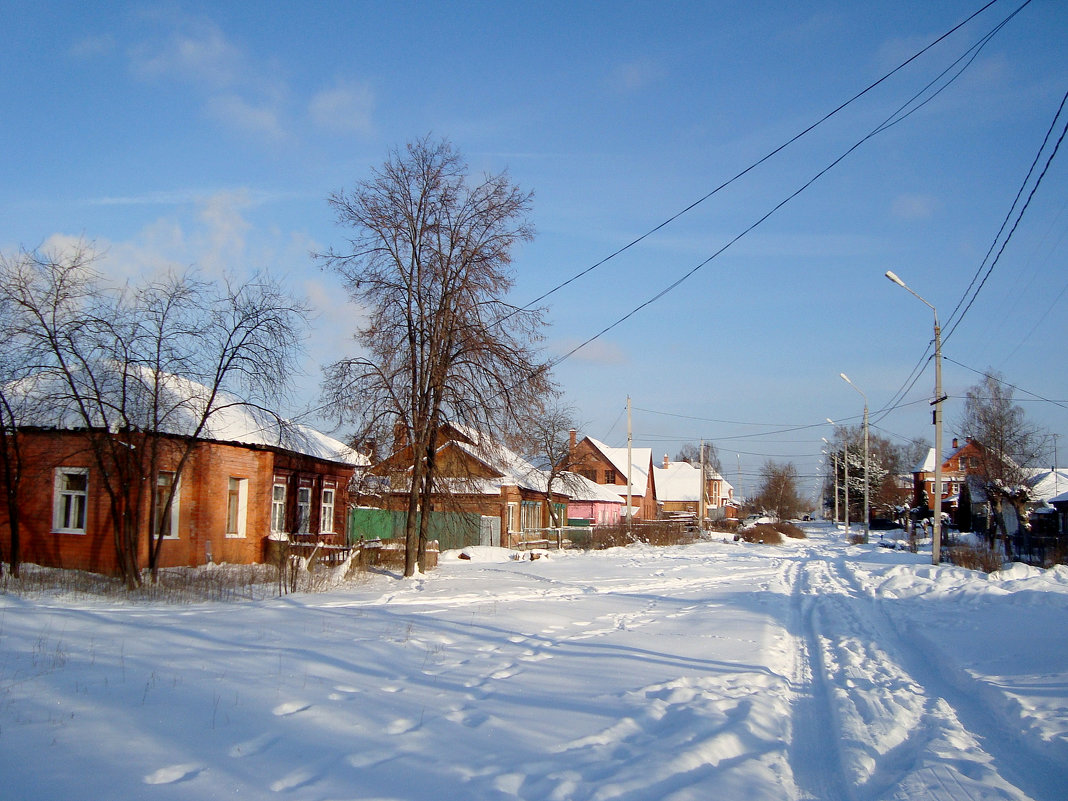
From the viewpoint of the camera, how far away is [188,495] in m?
21.0


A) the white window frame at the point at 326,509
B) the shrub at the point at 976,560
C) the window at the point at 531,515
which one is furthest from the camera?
the window at the point at 531,515

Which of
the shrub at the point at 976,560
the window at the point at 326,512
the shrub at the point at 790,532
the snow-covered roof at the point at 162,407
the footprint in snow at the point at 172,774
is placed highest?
the snow-covered roof at the point at 162,407

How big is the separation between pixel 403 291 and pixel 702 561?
1950 centimetres

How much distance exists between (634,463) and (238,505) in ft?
199

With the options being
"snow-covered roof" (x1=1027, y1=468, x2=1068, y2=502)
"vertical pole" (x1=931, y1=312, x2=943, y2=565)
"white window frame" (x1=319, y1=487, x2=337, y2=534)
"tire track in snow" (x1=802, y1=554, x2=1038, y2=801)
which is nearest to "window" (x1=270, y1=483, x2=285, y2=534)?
"white window frame" (x1=319, y1=487, x2=337, y2=534)

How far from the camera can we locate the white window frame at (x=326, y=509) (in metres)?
28.0

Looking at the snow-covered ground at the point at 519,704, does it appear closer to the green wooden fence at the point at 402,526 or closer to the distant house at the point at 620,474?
the green wooden fence at the point at 402,526

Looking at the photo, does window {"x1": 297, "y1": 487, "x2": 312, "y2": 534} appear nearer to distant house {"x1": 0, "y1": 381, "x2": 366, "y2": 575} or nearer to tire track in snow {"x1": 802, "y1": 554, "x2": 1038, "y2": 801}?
distant house {"x1": 0, "y1": 381, "x2": 366, "y2": 575}

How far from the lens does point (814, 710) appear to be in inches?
301

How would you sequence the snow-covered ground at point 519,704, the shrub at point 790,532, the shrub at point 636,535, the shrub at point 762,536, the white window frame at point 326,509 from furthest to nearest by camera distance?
the shrub at point 790,532 < the shrub at point 762,536 < the shrub at point 636,535 < the white window frame at point 326,509 < the snow-covered ground at point 519,704

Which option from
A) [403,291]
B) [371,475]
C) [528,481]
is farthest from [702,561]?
[403,291]

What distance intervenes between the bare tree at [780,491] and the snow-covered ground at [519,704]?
98882mm

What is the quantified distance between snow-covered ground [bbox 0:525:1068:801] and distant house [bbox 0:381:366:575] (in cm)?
601

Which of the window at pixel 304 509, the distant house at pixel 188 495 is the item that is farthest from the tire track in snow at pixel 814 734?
the window at pixel 304 509
